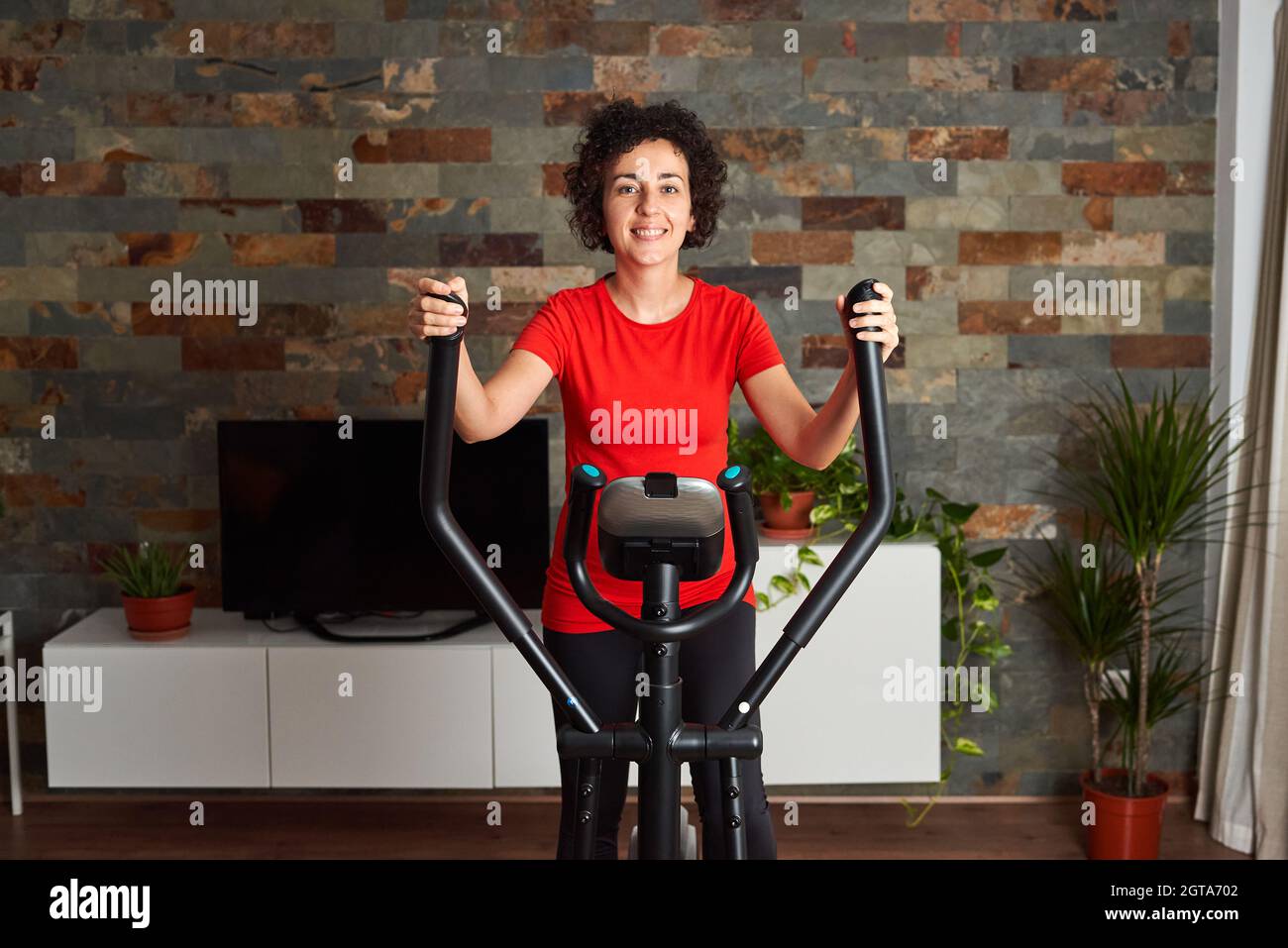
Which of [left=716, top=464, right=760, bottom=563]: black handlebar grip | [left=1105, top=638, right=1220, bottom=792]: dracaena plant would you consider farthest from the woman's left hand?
[left=1105, top=638, right=1220, bottom=792]: dracaena plant

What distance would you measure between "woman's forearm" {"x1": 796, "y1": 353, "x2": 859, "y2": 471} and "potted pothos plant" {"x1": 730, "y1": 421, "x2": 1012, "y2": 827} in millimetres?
1266

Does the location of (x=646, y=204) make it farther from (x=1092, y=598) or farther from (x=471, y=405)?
(x=1092, y=598)

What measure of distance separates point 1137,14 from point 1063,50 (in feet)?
0.73

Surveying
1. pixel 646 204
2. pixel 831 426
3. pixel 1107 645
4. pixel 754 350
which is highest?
pixel 646 204

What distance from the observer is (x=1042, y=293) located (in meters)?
3.29

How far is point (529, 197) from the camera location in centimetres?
326

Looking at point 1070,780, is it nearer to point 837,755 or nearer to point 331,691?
point 837,755

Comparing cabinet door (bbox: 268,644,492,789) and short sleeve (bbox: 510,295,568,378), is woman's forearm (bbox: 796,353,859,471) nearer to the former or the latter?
short sleeve (bbox: 510,295,568,378)

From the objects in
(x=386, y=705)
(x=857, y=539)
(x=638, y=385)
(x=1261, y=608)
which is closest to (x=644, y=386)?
(x=638, y=385)

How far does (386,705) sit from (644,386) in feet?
5.28

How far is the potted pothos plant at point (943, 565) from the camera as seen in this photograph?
9.96 feet

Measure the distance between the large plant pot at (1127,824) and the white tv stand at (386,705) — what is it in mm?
522

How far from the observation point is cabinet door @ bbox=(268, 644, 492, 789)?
9.83 feet
